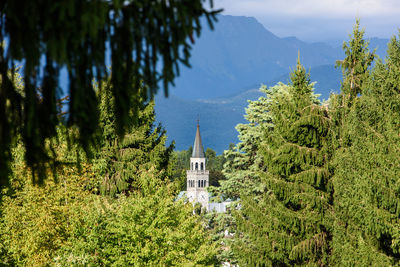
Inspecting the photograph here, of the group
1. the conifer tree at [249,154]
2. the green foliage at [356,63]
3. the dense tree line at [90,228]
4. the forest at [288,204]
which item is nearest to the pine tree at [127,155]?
the forest at [288,204]

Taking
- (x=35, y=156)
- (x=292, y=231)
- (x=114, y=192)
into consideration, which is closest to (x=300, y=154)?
(x=292, y=231)

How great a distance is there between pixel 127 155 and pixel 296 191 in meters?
9.79

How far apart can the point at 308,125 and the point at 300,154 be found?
111 cm

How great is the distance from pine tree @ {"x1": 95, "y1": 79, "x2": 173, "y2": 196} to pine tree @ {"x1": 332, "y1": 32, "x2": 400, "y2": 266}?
10982mm

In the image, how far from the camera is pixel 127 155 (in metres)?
26.4

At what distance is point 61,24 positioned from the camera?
378 centimetres

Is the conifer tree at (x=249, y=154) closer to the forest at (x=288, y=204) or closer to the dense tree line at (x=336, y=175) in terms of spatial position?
the forest at (x=288, y=204)

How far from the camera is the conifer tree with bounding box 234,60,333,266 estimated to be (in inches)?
760

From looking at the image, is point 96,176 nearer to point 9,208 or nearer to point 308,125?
point 9,208

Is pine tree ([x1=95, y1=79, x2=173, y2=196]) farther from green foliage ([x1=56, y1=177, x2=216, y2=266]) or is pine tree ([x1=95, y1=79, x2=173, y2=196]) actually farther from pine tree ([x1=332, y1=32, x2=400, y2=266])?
pine tree ([x1=332, y1=32, x2=400, y2=266])

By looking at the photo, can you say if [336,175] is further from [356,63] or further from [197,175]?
[197,175]

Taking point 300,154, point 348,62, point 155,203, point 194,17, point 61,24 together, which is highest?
point 348,62

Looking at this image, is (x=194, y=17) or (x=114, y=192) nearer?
(x=194, y=17)

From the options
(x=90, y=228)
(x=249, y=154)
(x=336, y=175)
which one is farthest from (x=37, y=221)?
(x=249, y=154)
